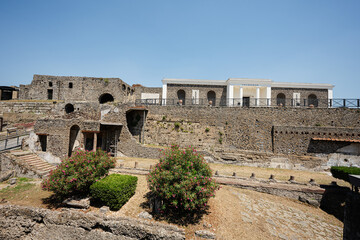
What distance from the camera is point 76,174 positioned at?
25.5 ft

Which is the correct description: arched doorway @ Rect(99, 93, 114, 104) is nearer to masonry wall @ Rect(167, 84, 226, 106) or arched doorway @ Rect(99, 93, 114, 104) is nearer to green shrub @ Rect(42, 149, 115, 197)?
masonry wall @ Rect(167, 84, 226, 106)

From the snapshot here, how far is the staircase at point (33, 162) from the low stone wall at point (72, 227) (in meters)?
7.18

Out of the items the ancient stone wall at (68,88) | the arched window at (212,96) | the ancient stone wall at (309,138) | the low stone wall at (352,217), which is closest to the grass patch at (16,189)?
the low stone wall at (352,217)

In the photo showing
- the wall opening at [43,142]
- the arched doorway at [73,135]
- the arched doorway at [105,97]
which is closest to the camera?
the wall opening at [43,142]

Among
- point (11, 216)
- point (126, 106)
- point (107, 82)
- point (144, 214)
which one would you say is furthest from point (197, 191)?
point (107, 82)

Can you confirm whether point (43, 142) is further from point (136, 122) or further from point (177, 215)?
point (177, 215)

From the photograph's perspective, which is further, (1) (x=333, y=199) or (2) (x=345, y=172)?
(2) (x=345, y=172)

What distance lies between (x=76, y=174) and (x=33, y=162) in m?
7.66

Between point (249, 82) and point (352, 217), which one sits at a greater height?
point (249, 82)

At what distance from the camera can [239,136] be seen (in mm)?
16125

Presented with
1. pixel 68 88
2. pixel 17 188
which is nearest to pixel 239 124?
pixel 17 188

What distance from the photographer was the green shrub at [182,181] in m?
6.31

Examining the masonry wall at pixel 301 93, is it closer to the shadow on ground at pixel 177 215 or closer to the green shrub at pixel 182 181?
the green shrub at pixel 182 181

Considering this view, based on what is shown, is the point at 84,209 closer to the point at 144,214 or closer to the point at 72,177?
the point at 72,177
